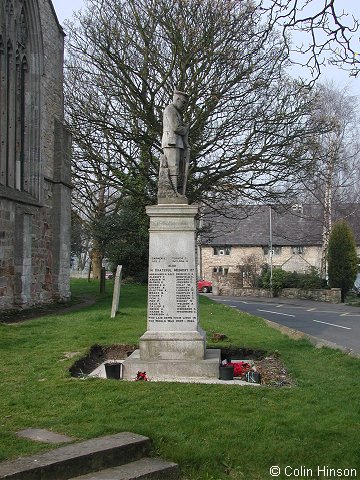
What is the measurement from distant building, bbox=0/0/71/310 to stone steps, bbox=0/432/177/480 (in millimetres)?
12164

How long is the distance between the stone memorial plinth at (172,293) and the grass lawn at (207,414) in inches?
47.9

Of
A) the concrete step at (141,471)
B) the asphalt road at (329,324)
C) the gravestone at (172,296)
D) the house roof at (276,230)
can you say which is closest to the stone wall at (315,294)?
the asphalt road at (329,324)

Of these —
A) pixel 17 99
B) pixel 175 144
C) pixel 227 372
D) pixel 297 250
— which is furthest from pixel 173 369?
pixel 297 250

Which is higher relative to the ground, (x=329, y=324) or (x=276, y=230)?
(x=276, y=230)

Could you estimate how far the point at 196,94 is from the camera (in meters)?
20.9

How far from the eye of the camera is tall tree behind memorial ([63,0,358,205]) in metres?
20.7

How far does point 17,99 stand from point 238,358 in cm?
1188

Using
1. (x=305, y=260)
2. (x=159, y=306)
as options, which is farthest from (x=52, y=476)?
(x=305, y=260)

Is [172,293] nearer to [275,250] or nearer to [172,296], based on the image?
[172,296]

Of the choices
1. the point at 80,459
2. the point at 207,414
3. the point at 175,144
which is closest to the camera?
the point at 80,459

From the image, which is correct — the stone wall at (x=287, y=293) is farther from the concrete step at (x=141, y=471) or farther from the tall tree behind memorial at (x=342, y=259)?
the concrete step at (x=141, y=471)

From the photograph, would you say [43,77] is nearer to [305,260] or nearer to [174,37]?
[174,37]

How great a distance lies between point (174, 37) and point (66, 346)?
13310 mm

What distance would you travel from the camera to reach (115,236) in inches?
1177
